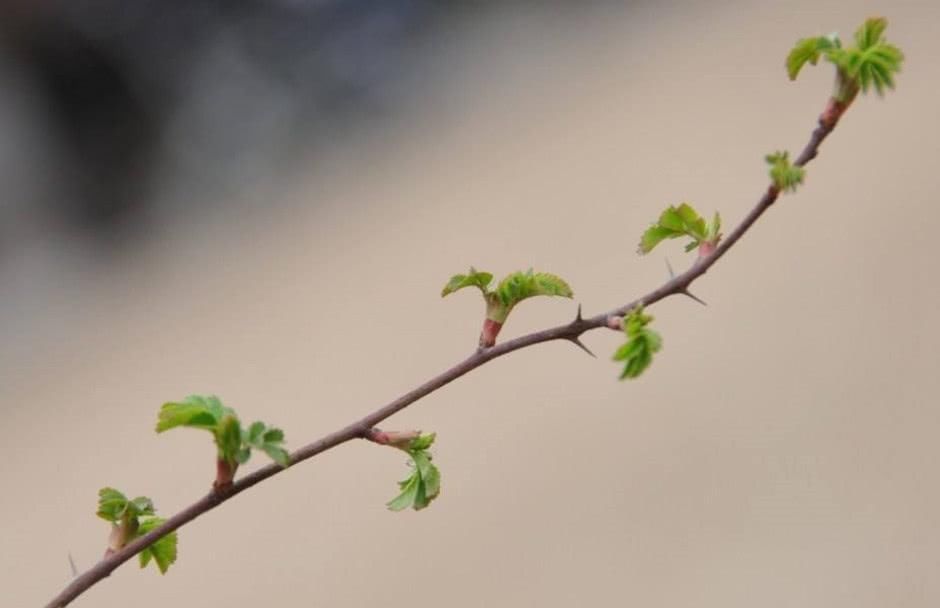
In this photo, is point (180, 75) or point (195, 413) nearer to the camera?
point (195, 413)

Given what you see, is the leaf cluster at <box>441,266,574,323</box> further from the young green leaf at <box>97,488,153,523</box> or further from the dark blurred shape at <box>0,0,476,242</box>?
the dark blurred shape at <box>0,0,476,242</box>

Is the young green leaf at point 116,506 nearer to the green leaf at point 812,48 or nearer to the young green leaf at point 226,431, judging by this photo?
the young green leaf at point 226,431

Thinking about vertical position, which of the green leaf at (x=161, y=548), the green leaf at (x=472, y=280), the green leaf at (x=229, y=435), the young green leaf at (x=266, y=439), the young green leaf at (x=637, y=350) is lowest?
the young green leaf at (x=637, y=350)

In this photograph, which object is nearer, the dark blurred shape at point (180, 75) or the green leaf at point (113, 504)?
the green leaf at point (113, 504)

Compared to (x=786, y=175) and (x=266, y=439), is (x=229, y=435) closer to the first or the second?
(x=266, y=439)

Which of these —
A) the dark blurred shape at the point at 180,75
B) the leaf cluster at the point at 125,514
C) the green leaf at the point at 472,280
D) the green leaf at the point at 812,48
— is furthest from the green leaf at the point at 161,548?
the dark blurred shape at the point at 180,75

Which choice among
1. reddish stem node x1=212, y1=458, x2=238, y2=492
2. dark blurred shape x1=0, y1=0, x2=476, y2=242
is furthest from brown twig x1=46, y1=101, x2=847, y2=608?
dark blurred shape x1=0, y1=0, x2=476, y2=242

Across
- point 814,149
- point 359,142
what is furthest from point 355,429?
point 359,142

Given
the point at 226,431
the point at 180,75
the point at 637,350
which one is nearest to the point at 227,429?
the point at 226,431
